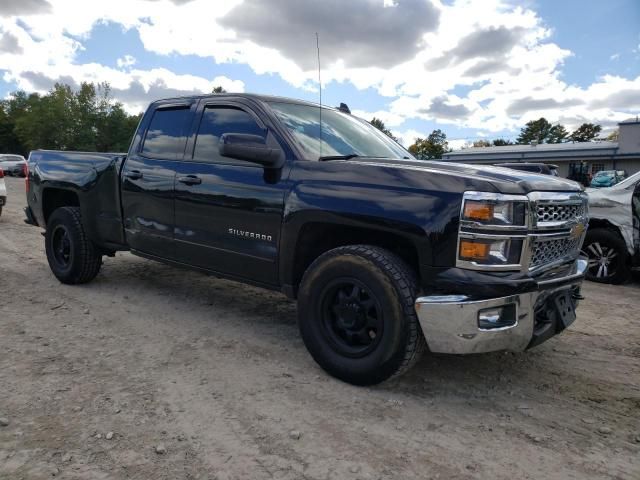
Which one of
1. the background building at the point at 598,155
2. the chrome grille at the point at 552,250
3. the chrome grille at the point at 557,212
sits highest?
the background building at the point at 598,155

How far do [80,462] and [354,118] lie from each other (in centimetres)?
353

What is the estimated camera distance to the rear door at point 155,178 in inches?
173

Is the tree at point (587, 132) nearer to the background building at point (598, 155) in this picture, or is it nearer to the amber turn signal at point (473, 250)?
the background building at point (598, 155)

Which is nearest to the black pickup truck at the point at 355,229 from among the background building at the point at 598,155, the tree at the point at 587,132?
the background building at the point at 598,155

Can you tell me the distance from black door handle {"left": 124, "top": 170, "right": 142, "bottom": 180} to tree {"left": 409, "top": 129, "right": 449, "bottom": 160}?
184 ft

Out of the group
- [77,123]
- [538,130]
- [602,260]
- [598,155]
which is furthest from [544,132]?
[602,260]

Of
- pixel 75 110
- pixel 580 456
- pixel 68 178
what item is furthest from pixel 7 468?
pixel 75 110

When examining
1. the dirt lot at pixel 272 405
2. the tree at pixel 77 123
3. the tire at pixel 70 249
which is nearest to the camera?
the dirt lot at pixel 272 405

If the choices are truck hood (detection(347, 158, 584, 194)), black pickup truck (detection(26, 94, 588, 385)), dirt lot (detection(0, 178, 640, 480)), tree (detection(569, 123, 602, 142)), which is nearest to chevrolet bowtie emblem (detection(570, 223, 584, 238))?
black pickup truck (detection(26, 94, 588, 385))

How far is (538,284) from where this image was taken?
2.90 metres

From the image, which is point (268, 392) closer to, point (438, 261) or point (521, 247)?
point (438, 261)

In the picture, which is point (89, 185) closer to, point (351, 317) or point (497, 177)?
point (351, 317)

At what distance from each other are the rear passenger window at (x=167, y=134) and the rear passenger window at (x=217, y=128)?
228mm

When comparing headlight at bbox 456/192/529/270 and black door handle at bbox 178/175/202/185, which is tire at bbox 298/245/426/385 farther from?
black door handle at bbox 178/175/202/185
